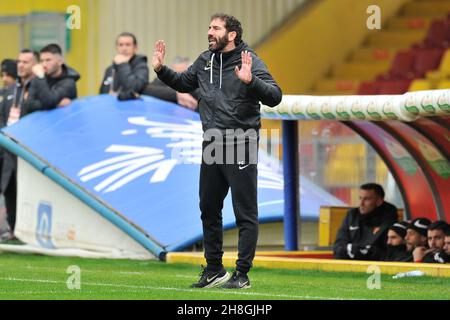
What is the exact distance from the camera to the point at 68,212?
664 inches

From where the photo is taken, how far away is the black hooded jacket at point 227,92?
11273mm

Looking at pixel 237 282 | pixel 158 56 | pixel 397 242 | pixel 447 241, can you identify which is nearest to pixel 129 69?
pixel 397 242

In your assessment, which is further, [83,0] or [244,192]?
[83,0]

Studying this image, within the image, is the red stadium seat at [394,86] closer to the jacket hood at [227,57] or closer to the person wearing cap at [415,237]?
the person wearing cap at [415,237]

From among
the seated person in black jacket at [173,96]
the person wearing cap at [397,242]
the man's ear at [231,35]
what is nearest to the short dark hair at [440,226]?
the person wearing cap at [397,242]

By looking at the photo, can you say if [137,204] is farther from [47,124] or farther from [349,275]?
[349,275]

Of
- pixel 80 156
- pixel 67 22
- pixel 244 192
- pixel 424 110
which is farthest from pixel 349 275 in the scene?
pixel 67 22

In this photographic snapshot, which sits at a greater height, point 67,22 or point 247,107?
point 67,22

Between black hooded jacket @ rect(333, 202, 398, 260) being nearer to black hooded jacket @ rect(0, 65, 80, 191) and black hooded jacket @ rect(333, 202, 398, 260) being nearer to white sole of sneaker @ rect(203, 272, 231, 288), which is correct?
white sole of sneaker @ rect(203, 272, 231, 288)

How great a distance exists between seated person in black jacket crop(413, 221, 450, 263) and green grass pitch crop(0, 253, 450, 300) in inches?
28.7

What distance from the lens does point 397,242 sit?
46.9 feet

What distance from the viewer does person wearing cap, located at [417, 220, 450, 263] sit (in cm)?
1377

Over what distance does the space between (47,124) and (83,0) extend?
665 centimetres

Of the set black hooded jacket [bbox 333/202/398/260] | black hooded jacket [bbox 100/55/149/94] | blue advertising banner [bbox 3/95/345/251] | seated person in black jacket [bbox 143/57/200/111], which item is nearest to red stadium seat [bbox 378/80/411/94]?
blue advertising banner [bbox 3/95/345/251]
